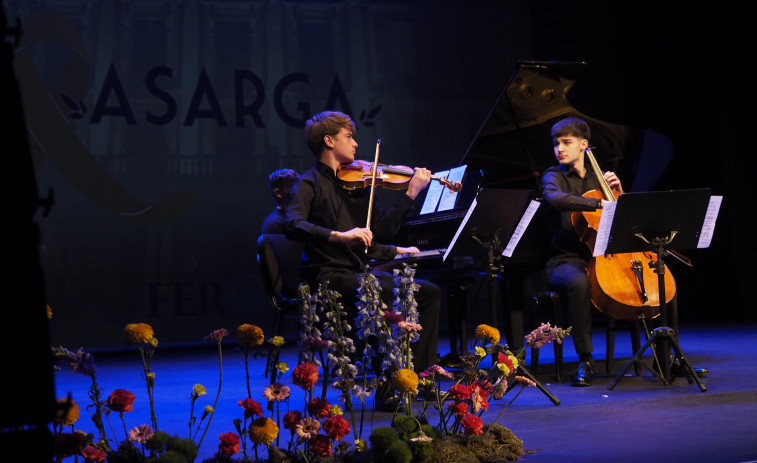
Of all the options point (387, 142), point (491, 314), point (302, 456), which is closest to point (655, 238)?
point (491, 314)

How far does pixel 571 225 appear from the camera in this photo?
175 inches

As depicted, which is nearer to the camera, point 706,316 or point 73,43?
point 73,43

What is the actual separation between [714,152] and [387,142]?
128 inches

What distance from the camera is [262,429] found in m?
2.02

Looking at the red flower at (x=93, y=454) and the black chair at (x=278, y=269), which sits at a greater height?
the black chair at (x=278, y=269)

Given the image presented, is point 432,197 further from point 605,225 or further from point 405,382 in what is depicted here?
point 405,382

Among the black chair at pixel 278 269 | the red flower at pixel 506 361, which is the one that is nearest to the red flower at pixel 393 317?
the red flower at pixel 506 361

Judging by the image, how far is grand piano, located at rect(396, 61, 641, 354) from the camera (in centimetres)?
461

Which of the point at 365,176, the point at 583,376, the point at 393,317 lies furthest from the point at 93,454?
the point at 583,376

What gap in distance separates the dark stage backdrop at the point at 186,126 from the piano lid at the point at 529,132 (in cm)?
253

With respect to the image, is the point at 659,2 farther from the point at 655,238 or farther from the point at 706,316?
the point at 655,238

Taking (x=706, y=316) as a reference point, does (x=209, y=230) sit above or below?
above

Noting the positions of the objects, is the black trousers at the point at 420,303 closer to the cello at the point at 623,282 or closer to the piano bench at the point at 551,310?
A: the piano bench at the point at 551,310

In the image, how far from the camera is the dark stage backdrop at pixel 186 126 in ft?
22.6
